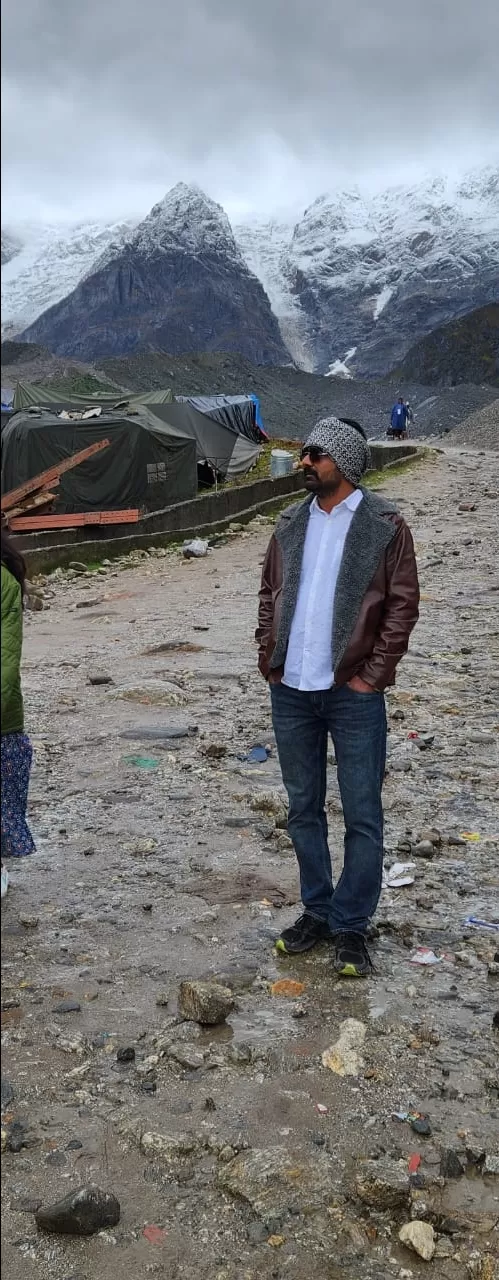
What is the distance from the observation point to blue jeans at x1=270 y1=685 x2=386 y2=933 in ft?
9.79

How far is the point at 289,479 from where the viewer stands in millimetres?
20312

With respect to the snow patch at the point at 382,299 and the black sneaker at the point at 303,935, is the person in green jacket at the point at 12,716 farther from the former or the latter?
the snow patch at the point at 382,299

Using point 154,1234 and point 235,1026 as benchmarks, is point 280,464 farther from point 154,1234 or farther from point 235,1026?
point 154,1234

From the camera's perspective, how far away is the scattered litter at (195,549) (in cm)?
1409

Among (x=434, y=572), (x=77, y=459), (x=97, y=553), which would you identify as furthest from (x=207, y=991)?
(x=77, y=459)

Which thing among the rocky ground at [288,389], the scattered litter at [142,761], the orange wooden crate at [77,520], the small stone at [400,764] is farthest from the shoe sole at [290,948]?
the rocky ground at [288,389]

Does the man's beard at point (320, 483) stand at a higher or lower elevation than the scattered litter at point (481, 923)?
higher

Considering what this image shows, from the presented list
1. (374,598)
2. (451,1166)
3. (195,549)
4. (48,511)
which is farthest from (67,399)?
(451,1166)

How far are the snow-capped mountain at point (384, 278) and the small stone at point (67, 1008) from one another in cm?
13126

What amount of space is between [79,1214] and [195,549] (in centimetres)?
1223

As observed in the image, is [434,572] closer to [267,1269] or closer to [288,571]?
[288,571]

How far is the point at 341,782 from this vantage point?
3090mm

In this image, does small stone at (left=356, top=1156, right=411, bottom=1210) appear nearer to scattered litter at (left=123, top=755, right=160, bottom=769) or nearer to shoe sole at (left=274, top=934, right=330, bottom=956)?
shoe sole at (left=274, top=934, right=330, bottom=956)

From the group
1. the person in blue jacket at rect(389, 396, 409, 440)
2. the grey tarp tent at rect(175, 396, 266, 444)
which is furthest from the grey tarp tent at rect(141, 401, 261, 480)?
the person in blue jacket at rect(389, 396, 409, 440)
